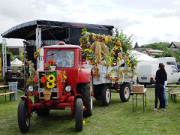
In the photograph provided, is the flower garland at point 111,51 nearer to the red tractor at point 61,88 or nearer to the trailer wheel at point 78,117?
the red tractor at point 61,88

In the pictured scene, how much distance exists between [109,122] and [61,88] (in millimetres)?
1795

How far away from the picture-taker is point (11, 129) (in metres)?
6.19

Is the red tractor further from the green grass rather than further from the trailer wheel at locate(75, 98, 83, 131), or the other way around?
the green grass

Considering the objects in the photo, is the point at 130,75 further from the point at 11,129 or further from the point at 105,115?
the point at 11,129

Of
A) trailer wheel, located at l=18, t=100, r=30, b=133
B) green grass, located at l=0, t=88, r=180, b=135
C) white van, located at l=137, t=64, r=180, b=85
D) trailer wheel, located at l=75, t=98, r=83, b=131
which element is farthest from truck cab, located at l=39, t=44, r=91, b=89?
white van, located at l=137, t=64, r=180, b=85

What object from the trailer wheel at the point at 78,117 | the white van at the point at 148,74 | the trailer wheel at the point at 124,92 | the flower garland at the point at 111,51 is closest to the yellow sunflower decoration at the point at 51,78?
the trailer wheel at the point at 78,117

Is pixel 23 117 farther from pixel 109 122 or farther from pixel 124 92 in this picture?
pixel 124 92

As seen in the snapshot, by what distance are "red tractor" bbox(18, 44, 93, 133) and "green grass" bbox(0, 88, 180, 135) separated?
442mm

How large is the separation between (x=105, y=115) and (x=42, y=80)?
2890mm

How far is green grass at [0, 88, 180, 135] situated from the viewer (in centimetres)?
581

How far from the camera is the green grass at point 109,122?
229 inches

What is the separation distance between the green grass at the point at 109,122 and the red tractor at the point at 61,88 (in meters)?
0.44

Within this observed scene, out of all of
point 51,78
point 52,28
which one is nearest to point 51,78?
point 51,78

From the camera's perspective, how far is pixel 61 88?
587 cm
